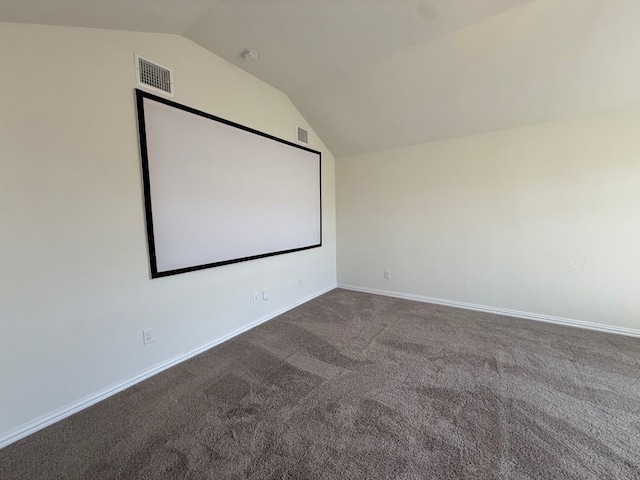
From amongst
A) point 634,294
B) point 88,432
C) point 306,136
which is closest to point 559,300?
point 634,294

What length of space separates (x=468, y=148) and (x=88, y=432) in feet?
14.5

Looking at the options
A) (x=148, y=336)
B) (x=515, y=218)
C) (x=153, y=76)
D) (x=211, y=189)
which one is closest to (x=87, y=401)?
(x=148, y=336)

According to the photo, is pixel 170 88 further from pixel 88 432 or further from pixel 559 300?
pixel 559 300

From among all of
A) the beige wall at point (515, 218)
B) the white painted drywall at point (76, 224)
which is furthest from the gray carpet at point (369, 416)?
the beige wall at point (515, 218)

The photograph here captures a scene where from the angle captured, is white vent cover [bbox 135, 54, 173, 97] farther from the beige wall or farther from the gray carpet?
the beige wall

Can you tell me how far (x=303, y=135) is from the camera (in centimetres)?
366

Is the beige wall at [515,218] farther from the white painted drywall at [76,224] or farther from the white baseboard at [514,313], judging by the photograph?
the white painted drywall at [76,224]

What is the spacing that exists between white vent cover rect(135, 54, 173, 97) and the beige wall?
2.78 meters

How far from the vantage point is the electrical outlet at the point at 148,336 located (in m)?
2.09

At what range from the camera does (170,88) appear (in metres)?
2.18

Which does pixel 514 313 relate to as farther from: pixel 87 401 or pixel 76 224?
pixel 76 224

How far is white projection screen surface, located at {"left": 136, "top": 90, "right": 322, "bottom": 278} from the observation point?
2.10m

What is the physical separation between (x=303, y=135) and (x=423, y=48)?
1.73m

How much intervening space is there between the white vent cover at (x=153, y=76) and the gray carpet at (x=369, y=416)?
7.54ft
